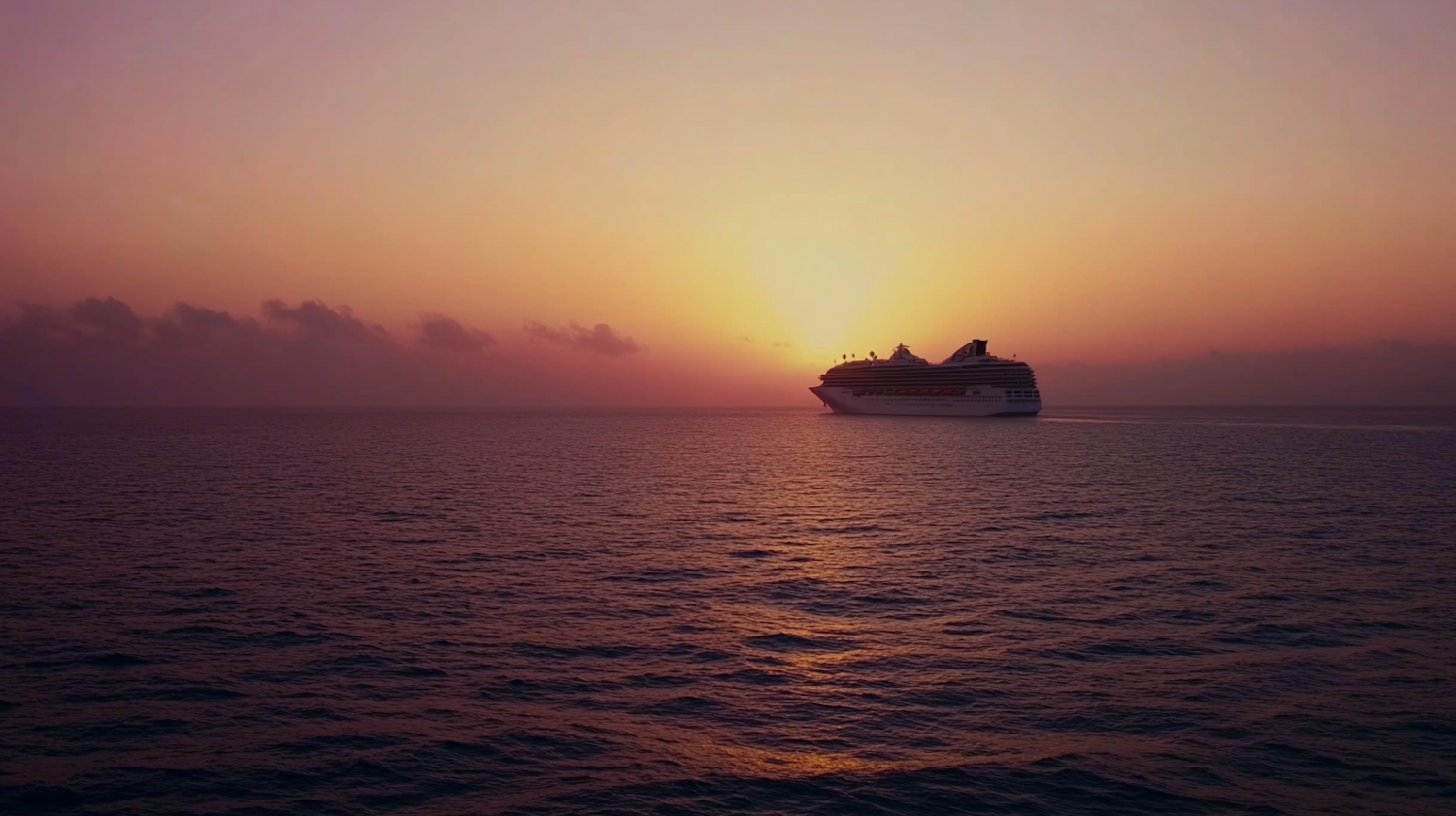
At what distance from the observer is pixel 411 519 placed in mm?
48625

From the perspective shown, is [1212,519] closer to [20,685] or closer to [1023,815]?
[1023,815]

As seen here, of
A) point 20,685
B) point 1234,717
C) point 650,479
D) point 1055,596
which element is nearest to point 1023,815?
point 1234,717

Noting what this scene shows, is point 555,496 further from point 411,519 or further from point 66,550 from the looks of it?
point 66,550

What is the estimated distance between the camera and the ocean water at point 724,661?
1557 centimetres

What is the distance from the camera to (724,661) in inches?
886

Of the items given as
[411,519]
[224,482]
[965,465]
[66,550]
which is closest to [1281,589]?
[411,519]

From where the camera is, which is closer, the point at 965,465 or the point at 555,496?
the point at 555,496

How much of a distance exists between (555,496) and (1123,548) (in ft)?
116

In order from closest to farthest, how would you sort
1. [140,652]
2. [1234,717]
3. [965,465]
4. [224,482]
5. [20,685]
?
[1234,717] < [20,685] < [140,652] < [224,482] < [965,465]

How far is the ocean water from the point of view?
1557cm

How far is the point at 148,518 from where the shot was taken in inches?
1869

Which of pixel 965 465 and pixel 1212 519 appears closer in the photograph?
pixel 1212 519

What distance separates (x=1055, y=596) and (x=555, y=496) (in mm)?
37550

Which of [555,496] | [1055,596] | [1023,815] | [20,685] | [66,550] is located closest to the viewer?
[1023,815]
